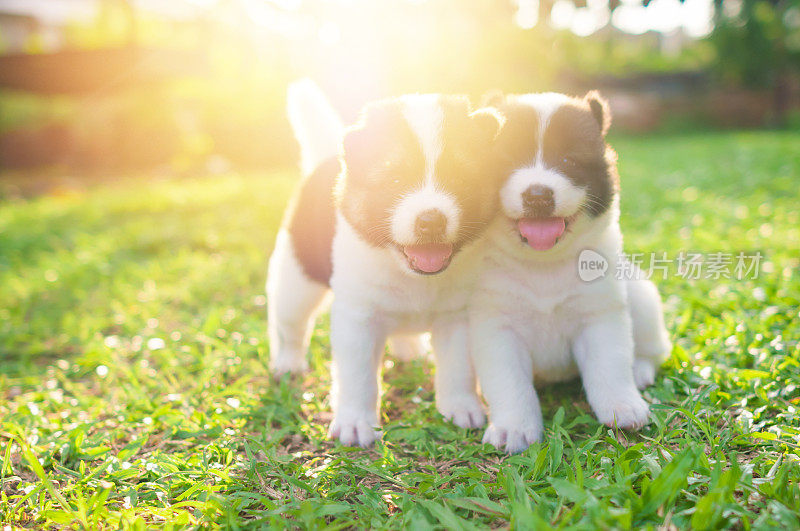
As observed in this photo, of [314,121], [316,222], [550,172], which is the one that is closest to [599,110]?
[550,172]

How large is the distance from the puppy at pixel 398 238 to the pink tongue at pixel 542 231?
168 millimetres

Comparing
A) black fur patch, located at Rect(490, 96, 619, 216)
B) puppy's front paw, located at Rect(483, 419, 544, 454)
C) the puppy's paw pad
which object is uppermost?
black fur patch, located at Rect(490, 96, 619, 216)

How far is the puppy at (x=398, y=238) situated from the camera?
8.47ft

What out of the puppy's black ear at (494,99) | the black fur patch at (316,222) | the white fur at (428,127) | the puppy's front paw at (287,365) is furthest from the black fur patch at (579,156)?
the puppy's front paw at (287,365)

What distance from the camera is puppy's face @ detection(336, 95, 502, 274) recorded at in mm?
2537

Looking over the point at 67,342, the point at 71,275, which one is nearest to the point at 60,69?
the point at 71,275

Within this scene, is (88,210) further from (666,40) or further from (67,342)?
(666,40)

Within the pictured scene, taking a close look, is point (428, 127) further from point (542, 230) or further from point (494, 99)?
point (542, 230)

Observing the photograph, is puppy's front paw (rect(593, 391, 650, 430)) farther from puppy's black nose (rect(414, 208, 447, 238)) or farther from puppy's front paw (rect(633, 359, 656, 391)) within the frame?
puppy's black nose (rect(414, 208, 447, 238))

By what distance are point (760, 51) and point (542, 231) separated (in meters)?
18.1

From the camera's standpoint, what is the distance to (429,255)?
2.61 m
